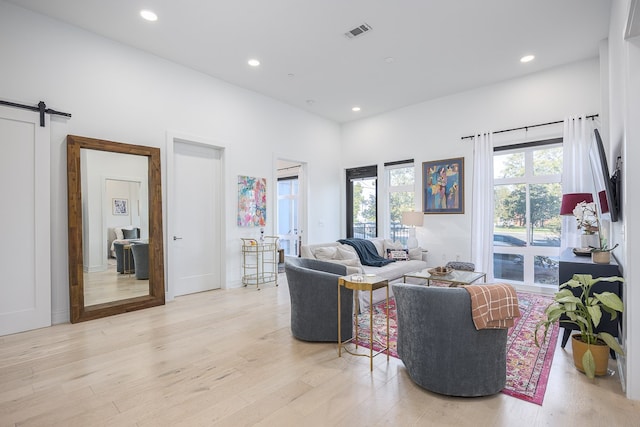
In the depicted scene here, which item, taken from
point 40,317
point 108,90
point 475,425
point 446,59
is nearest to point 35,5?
point 108,90

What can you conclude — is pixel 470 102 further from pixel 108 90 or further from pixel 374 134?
pixel 108 90

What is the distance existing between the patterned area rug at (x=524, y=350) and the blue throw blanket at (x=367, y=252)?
88 cm

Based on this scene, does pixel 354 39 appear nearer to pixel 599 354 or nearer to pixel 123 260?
pixel 599 354

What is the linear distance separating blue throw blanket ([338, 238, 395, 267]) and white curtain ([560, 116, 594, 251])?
269cm

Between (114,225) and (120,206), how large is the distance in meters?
0.27

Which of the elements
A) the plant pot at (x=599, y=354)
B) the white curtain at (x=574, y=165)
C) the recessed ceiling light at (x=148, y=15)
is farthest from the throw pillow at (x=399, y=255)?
the recessed ceiling light at (x=148, y=15)

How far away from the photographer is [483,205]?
222 inches

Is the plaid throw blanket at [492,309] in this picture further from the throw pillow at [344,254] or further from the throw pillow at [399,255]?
the throw pillow at [399,255]

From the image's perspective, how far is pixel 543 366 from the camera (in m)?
2.64

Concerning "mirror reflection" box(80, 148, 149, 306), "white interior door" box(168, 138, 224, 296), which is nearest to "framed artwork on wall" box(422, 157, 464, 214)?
"white interior door" box(168, 138, 224, 296)

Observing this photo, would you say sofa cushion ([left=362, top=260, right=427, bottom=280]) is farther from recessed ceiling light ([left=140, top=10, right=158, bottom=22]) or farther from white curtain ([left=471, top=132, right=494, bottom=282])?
recessed ceiling light ([left=140, top=10, right=158, bottom=22])

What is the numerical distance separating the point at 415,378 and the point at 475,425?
1.59 ft

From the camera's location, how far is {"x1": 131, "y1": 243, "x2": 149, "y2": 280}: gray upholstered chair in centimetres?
450

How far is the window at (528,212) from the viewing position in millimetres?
5137
